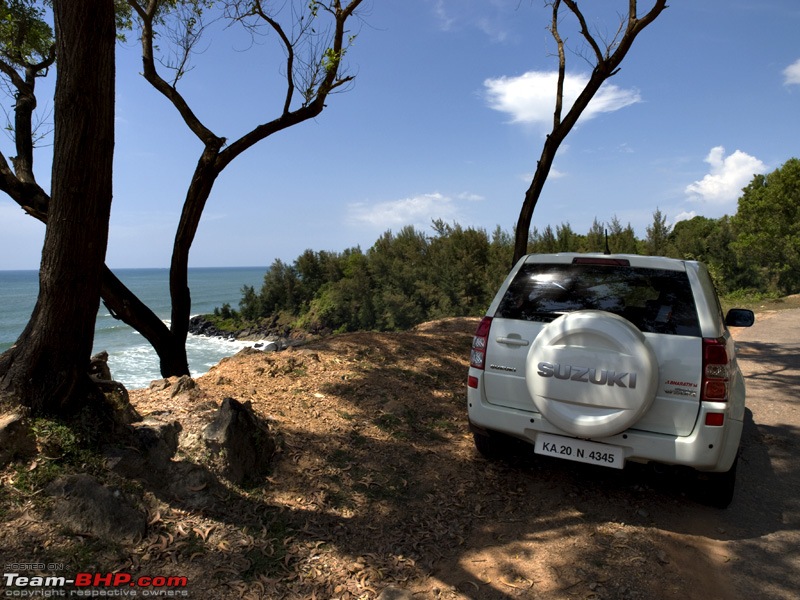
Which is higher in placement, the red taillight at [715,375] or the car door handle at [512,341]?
the car door handle at [512,341]

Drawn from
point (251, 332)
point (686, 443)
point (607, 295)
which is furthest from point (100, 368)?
point (251, 332)

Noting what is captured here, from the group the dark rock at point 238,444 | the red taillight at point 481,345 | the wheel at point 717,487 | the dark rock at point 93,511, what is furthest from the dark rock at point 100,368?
the wheel at point 717,487

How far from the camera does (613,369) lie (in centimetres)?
347

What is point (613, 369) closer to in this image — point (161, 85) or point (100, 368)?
point (100, 368)

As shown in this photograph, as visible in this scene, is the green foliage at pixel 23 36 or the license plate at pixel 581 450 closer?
the license plate at pixel 581 450

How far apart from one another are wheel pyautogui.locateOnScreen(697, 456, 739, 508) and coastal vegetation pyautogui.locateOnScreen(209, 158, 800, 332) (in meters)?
23.0

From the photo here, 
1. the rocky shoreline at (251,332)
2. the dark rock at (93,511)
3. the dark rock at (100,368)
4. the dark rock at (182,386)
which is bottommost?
the rocky shoreline at (251,332)

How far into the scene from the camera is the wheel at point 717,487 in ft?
12.3

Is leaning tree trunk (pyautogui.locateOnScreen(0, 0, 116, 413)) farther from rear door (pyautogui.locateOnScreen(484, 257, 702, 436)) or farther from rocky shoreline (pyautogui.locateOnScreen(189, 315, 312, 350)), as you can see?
rocky shoreline (pyautogui.locateOnScreen(189, 315, 312, 350))

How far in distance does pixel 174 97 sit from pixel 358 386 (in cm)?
503

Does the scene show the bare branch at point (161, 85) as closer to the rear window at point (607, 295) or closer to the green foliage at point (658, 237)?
the rear window at point (607, 295)

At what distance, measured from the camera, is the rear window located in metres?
3.71

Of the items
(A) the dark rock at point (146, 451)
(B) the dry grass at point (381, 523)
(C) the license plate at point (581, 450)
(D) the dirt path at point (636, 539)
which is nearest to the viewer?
(B) the dry grass at point (381, 523)

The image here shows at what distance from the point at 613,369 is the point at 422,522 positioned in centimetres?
171
